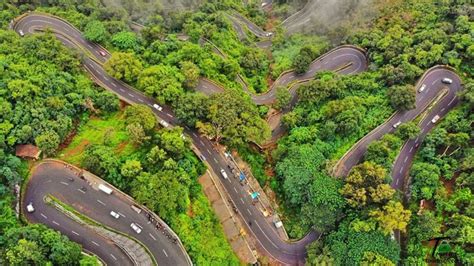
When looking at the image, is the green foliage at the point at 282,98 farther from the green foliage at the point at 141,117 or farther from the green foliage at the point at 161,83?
the green foliage at the point at 141,117

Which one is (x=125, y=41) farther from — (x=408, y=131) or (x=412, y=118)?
(x=412, y=118)

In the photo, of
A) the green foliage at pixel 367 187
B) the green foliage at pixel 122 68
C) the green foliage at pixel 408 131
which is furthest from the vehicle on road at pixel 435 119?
the green foliage at pixel 122 68

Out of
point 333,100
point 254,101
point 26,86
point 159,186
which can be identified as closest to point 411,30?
point 333,100

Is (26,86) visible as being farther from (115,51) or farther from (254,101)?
(254,101)

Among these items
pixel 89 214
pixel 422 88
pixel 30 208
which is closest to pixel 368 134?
pixel 422 88

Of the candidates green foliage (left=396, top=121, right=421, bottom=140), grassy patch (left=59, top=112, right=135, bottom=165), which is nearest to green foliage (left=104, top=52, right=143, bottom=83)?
grassy patch (left=59, top=112, right=135, bottom=165)

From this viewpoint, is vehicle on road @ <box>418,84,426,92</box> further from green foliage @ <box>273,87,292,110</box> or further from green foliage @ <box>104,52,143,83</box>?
green foliage @ <box>104,52,143,83</box>
